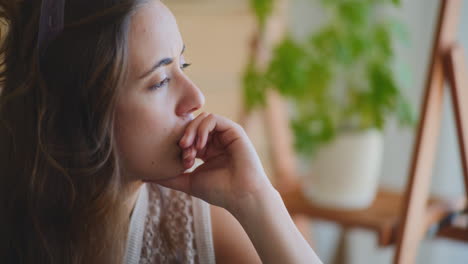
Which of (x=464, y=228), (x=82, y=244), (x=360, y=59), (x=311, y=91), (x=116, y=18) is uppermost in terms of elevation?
(x=116, y=18)

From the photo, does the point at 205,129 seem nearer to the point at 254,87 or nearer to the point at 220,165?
the point at 220,165

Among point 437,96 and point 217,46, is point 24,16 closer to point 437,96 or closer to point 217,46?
point 437,96

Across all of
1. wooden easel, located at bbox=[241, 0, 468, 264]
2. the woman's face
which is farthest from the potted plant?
the woman's face

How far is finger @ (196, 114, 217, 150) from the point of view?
79 cm

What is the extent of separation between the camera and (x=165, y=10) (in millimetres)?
780

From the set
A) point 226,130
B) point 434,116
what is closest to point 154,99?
point 226,130

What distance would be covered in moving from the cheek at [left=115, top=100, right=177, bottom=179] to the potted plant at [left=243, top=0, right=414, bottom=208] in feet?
2.52

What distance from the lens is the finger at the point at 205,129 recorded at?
2.58 ft

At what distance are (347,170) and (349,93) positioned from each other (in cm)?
24

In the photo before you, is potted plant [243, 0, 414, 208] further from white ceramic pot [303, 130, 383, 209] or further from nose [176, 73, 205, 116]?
nose [176, 73, 205, 116]

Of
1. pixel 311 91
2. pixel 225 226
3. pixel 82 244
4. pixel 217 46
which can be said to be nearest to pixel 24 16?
pixel 82 244

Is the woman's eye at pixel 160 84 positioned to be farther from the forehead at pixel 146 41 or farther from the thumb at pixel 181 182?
the thumb at pixel 181 182

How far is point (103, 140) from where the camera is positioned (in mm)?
764

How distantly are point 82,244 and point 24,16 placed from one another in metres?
0.38
